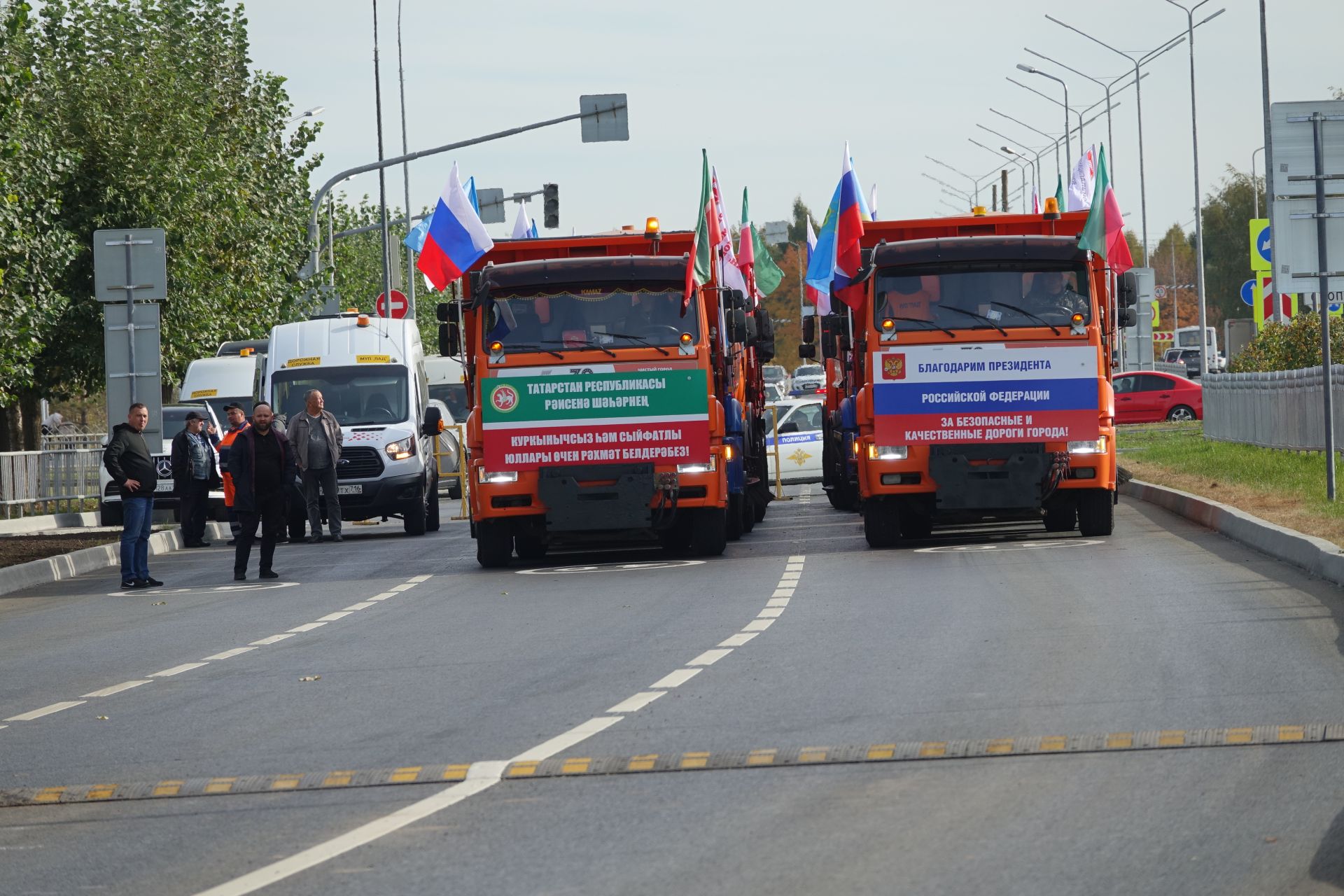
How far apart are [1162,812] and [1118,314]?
574 inches

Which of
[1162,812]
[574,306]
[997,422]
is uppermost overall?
[574,306]

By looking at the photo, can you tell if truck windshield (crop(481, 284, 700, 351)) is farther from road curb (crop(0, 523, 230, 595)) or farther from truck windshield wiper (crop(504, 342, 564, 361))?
road curb (crop(0, 523, 230, 595))

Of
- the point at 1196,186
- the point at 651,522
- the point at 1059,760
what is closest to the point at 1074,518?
the point at 651,522

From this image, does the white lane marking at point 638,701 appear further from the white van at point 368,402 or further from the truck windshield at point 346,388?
the truck windshield at point 346,388

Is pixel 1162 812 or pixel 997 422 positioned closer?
pixel 1162 812

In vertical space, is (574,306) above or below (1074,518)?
above

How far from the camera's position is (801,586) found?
1667 centimetres

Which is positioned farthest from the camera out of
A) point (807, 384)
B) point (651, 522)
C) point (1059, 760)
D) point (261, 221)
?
point (807, 384)

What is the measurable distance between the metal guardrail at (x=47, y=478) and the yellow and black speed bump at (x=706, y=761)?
26698mm

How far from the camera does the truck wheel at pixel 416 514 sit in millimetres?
27703

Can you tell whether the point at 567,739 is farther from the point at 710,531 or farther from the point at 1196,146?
the point at 1196,146

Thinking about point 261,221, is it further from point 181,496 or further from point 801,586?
point 801,586

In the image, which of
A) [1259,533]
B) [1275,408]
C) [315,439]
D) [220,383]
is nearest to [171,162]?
[220,383]

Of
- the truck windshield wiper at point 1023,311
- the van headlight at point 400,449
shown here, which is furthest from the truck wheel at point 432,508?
the truck windshield wiper at point 1023,311
